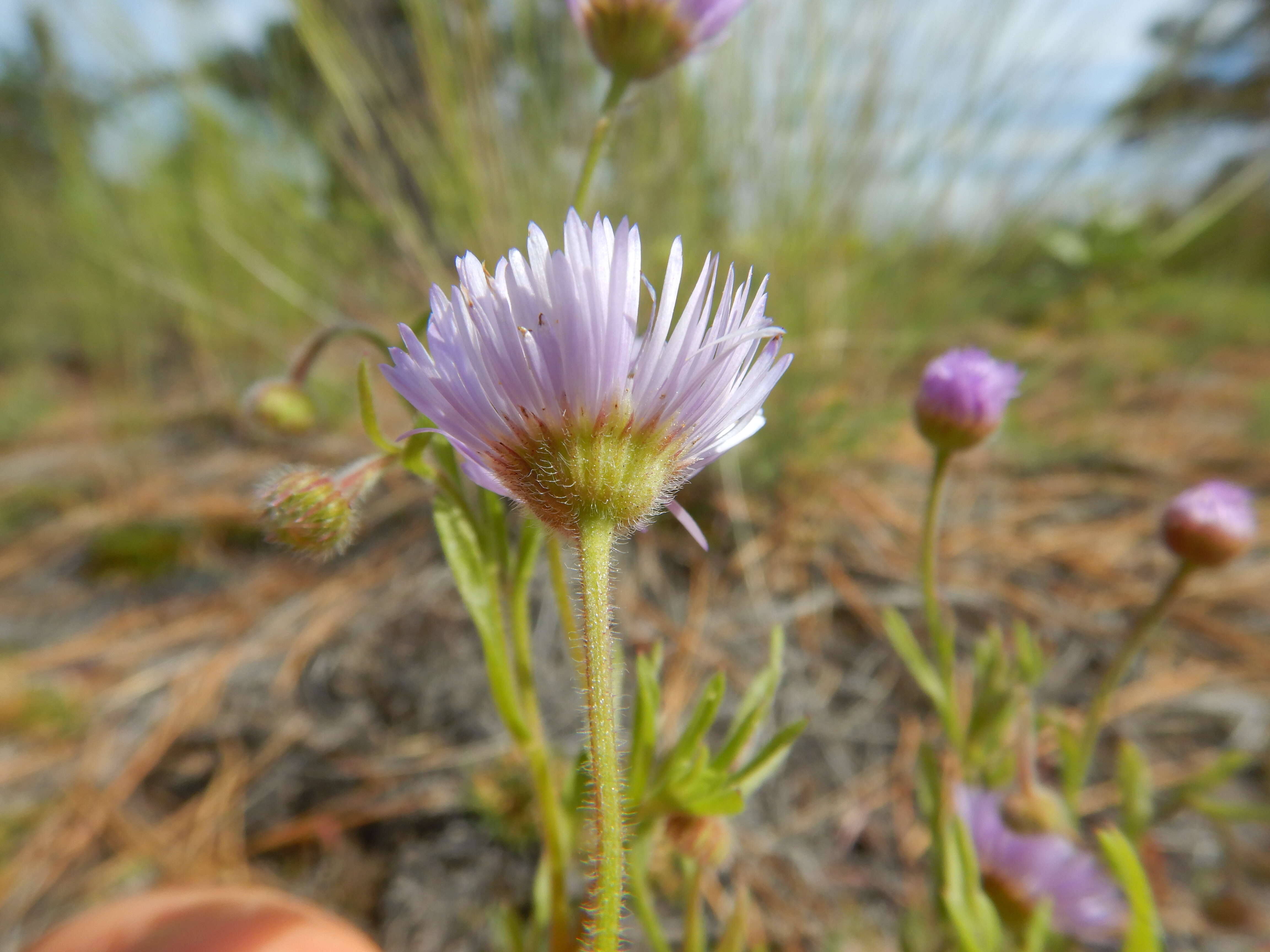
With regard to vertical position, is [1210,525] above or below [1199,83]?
below

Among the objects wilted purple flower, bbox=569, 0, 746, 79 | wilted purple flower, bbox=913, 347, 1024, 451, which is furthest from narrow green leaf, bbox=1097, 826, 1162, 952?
wilted purple flower, bbox=569, 0, 746, 79

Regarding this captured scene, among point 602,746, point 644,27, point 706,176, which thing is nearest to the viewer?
point 602,746

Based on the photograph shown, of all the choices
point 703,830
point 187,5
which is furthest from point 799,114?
point 703,830

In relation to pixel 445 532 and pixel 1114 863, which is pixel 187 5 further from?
pixel 1114 863

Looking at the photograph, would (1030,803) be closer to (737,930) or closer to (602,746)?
(737,930)

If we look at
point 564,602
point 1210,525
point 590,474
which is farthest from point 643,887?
point 1210,525
